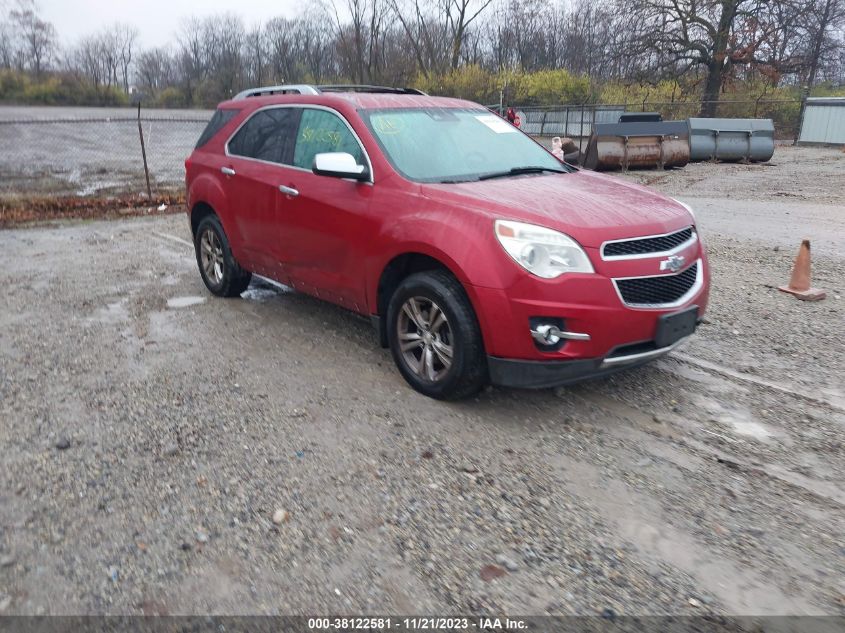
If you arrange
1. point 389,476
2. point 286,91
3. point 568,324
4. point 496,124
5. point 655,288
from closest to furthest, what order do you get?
1. point 389,476
2. point 568,324
3. point 655,288
4. point 496,124
5. point 286,91

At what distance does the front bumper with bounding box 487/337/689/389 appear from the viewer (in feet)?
12.3

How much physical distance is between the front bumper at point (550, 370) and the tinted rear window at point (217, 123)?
3.78 metres

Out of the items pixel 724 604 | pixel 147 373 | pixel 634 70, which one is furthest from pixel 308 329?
pixel 634 70

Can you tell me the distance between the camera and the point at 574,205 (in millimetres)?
4031

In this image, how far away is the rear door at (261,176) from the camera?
538cm

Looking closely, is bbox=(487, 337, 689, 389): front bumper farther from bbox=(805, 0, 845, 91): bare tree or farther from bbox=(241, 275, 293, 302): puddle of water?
bbox=(805, 0, 845, 91): bare tree

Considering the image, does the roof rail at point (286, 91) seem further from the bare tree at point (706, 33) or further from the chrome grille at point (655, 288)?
the bare tree at point (706, 33)

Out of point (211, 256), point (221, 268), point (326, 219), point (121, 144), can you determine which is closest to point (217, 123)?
Result: point (211, 256)

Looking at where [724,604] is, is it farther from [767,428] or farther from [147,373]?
[147,373]

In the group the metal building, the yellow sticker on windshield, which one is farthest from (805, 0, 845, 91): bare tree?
the yellow sticker on windshield

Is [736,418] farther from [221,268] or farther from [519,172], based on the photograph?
[221,268]

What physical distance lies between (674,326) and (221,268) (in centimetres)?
422

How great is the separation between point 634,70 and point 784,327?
35595mm

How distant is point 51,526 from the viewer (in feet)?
9.90
